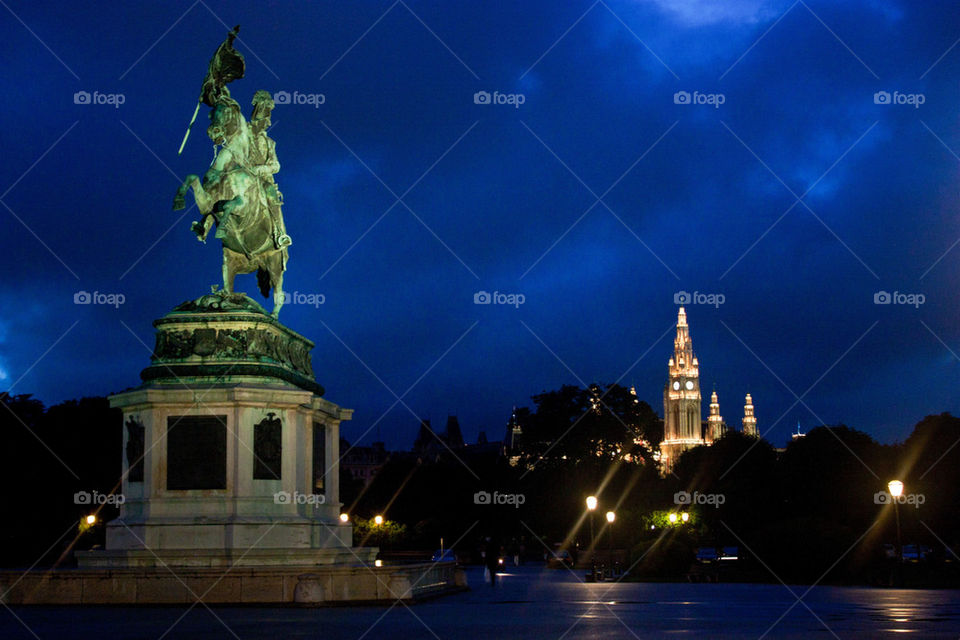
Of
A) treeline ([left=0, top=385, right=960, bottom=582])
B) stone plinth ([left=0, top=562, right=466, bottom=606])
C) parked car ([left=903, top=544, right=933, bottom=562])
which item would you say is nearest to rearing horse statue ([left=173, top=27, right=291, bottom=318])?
stone plinth ([left=0, top=562, right=466, bottom=606])

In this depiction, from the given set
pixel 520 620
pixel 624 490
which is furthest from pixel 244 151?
pixel 624 490

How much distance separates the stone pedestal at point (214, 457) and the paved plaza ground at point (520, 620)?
2349mm

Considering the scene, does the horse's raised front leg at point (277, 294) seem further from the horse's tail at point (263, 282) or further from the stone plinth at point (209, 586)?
the stone plinth at point (209, 586)

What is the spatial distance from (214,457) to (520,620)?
7.82 meters

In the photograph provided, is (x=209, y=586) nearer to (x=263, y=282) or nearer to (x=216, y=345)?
(x=216, y=345)

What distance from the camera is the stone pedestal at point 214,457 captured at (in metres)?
24.9

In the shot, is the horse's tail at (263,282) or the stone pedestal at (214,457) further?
the horse's tail at (263,282)

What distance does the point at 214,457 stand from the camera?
25359mm

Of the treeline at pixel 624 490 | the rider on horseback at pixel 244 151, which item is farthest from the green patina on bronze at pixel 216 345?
the treeline at pixel 624 490

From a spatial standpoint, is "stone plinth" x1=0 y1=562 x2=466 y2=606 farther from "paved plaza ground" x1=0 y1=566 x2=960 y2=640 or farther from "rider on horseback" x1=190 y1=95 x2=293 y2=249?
"rider on horseback" x1=190 y1=95 x2=293 y2=249

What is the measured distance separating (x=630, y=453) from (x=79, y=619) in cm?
7351

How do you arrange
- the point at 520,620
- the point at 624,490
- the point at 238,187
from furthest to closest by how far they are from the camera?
the point at 624,490
the point at 238,187
the point at 520,620

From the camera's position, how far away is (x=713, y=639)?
17281mm

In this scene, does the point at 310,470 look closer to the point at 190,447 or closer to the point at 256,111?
the point at 190,447
